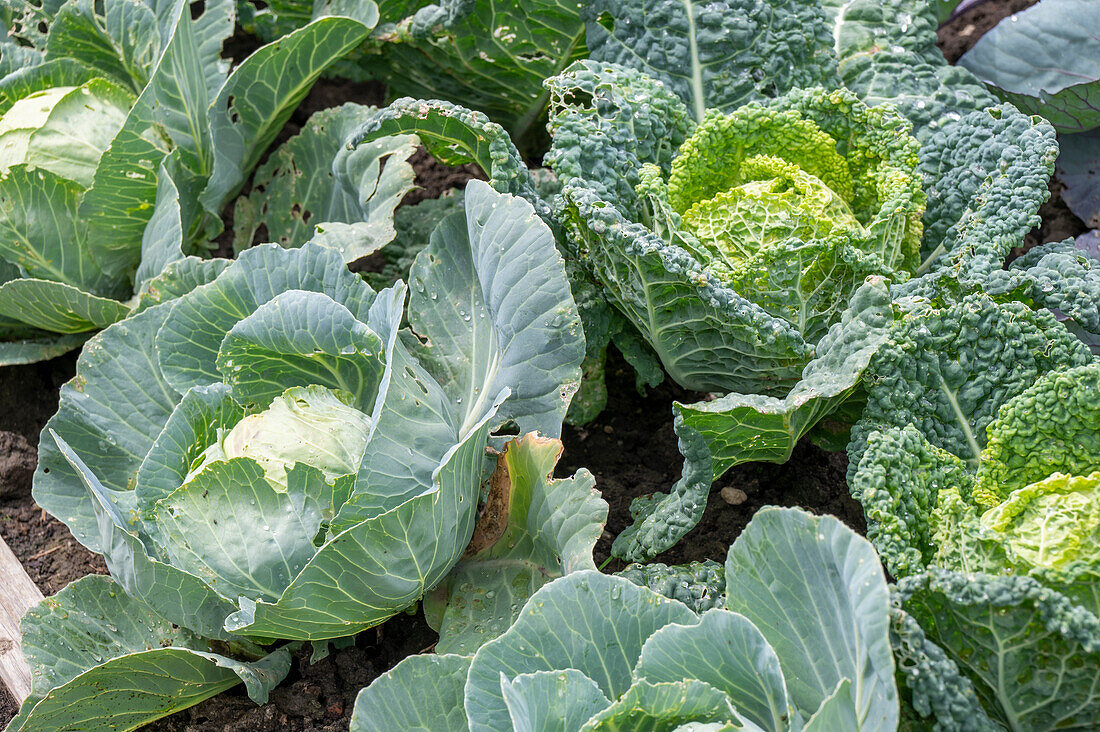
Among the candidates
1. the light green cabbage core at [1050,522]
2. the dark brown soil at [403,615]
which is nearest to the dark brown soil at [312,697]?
the dark brown soil at [403,615]

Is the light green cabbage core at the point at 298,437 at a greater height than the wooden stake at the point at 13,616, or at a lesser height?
greater

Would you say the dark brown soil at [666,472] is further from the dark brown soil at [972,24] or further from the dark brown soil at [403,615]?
the dark brown soil at [972,24]

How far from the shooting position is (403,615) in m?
2.20

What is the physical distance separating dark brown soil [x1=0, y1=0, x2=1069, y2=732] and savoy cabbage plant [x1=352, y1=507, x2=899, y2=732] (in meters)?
0.47

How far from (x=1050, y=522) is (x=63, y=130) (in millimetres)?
2793

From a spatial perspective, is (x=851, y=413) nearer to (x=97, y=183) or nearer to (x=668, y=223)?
(x=668, y=223)

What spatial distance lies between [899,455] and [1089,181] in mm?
1545

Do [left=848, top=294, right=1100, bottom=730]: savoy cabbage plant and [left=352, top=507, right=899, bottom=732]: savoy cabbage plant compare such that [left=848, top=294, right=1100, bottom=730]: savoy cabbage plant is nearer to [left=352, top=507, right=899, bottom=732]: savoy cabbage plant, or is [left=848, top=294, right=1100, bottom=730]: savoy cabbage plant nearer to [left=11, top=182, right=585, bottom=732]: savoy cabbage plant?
[left=352, top=507, right=899, bottom=732]: savoy cabbage plant

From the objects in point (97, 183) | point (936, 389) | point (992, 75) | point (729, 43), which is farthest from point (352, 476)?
point (992, 75)

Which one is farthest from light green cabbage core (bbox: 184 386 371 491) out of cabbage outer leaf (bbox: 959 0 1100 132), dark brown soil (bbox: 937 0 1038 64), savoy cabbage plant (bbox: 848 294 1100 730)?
dark brown soil (bbox: 937 0 1038 64)

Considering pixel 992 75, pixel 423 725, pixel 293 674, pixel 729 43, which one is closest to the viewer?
pixel 423 725

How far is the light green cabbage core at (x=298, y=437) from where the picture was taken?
72.9 inches

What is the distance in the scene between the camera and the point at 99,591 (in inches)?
83.7

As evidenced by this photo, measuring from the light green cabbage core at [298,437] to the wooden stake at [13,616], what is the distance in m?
0.75
